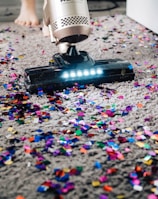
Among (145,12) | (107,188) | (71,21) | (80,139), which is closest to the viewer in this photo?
(107,188)

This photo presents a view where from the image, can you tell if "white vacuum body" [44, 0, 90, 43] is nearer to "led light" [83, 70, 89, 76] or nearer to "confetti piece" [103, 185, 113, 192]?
"led light" [83, 70, 89, 76]

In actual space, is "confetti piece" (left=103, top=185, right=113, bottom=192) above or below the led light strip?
below

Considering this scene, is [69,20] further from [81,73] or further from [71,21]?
A: [81,73]

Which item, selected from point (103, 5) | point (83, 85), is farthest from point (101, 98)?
point (103, 5)

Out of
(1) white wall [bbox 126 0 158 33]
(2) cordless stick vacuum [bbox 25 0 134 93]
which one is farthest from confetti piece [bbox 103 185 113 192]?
(1) white wall [bbox 126 0 158 33]

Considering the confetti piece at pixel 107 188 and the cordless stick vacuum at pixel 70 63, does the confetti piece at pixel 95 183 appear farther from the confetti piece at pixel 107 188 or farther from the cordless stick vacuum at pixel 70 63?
the cordless stick vacuum at pixel 70 63

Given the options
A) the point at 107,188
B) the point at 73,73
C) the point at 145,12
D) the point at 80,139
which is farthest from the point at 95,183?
the point at 145,12

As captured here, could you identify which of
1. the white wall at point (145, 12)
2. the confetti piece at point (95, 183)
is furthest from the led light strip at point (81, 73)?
the white wall at point (145, 12)
